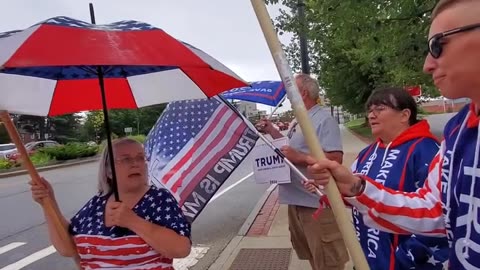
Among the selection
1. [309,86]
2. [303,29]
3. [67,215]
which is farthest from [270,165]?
[67,215]

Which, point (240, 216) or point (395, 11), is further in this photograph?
point (240, 216)

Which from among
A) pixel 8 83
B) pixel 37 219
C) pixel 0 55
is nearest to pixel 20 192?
pixel 37 219

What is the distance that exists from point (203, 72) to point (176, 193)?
1.61 metres

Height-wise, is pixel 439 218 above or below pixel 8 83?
below

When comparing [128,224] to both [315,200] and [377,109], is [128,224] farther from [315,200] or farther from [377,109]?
[315,200]

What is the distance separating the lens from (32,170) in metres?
2.35

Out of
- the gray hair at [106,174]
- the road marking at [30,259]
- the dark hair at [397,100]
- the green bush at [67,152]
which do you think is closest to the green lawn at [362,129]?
the green bush at [67,152]

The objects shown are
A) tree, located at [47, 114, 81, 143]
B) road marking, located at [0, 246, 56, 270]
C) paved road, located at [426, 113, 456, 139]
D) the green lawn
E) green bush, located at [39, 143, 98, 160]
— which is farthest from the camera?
tree, located at [47, 114, 81, 143]

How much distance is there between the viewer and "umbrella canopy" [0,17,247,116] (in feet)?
5.65

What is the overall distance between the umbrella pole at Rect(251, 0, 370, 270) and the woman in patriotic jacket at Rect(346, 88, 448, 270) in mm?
493

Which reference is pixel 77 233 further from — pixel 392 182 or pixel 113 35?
pixel 392 182

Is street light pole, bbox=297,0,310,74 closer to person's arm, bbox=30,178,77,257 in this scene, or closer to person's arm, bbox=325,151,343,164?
person's arm, bbox=325,151,343,164

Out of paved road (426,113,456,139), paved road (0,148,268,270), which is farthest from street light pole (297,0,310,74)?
paved road (0,148,268,270)

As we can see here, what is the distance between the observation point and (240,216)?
8828mm
